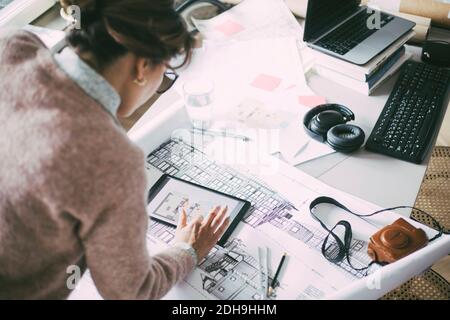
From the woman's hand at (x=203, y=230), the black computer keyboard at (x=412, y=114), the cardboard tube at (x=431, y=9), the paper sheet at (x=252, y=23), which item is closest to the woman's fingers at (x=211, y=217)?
the woman's hand at (x=203, y=230)

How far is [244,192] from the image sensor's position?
114 cm

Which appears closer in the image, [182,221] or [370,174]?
[182,221]

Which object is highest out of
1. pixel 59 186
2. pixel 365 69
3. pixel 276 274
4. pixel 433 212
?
pixel 59 186

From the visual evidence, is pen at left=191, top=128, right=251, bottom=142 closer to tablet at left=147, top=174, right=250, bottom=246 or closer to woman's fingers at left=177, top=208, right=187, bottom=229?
tablet at left=147, top=174, right=250, bottom=246

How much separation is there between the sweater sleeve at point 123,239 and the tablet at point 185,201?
0.22 meters

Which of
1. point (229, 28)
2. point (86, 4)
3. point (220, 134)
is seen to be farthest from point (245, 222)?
point (229, 28)

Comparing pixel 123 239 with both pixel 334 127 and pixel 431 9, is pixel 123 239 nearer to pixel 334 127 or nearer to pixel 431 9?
pixel 334 127

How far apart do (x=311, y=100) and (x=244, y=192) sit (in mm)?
396

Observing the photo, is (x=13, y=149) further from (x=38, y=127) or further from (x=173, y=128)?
(x=173, y=128)

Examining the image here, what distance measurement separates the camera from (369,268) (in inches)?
38.7

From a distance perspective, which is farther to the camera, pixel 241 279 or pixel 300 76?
pixel 300 76

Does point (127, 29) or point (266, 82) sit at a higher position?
point (127, 29)

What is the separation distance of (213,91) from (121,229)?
744mm
